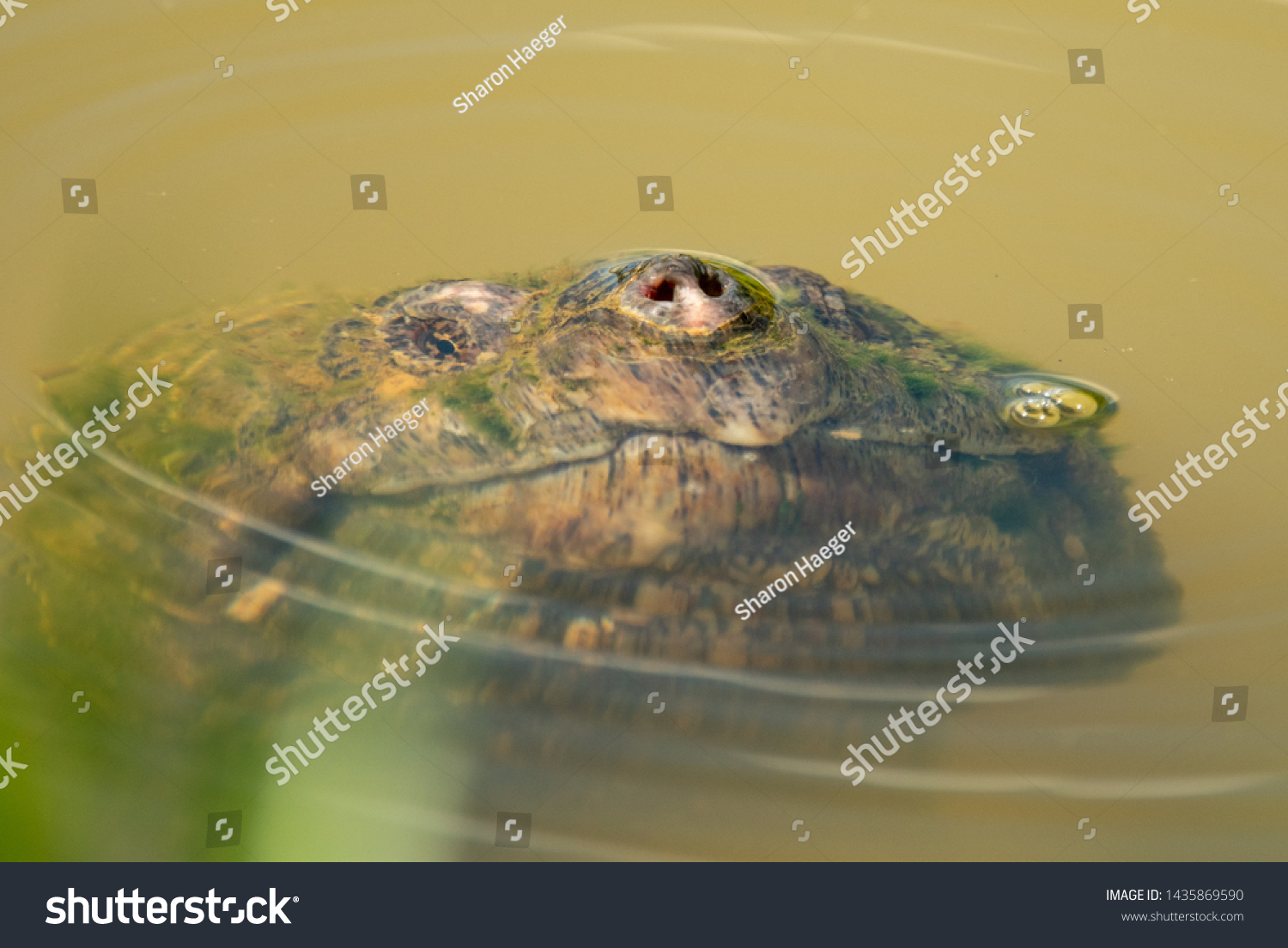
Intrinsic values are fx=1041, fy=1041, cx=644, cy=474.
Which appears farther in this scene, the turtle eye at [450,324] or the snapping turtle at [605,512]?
the turtle eye at [450,324]

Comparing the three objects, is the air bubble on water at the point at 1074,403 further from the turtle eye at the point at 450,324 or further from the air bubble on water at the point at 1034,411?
the turtle eye at the point at 450,324

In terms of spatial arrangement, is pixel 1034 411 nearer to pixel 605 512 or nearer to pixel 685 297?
pixel 685 297

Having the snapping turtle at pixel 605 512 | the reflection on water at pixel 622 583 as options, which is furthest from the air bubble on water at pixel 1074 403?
the snapping turtle at pixel 605 512

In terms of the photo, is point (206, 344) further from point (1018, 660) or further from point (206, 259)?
point (1018, 660)

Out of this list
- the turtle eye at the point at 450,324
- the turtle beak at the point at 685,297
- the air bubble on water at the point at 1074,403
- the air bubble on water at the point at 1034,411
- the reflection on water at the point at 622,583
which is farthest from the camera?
the air bubble on water at the point at 1074,403

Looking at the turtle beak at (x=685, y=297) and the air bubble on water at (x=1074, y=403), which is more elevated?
the turtle beak at (x=685, y=297)

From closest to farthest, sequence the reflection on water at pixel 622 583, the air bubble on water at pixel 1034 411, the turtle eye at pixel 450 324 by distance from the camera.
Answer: the reflection on water at pixel 622 583 < the turtle eye at pixel 450 324 < the air bubble on water at pixel 1034 411

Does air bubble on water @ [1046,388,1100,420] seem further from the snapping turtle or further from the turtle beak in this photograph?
the turtle beak

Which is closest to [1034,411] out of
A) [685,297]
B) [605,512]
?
[685,297]
